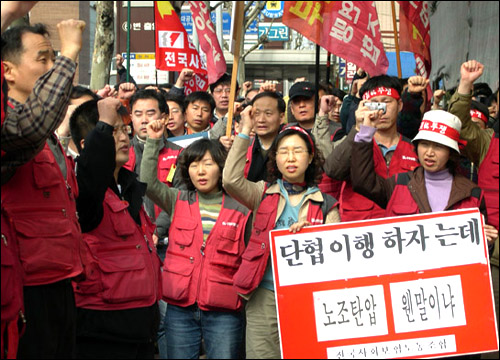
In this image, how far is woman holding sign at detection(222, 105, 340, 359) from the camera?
4.65 metres

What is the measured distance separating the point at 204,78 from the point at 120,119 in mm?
5720

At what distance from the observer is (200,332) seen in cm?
488

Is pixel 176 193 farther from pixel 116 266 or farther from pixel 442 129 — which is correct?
pixel 442 129

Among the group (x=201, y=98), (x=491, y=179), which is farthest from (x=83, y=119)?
(x=201, y=98)

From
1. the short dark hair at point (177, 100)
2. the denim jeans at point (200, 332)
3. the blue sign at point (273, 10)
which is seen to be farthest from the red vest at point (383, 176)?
the blue sign at point (273, 10)

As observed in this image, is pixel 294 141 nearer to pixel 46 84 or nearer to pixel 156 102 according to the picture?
pixel 156 102

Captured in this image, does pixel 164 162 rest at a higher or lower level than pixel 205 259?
higher

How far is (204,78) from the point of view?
963cm

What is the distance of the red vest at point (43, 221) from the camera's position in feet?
10.0

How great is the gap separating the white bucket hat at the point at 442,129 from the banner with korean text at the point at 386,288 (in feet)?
1.72

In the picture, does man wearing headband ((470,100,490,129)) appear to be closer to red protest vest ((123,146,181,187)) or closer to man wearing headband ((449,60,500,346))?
man wearing headband ((449,60,500,346))

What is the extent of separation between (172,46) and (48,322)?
6.19 metres

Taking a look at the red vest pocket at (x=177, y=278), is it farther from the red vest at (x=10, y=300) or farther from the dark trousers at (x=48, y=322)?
the red vest at (x=10, y=300)

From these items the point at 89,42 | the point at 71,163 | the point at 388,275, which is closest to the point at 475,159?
the point at 388,275
